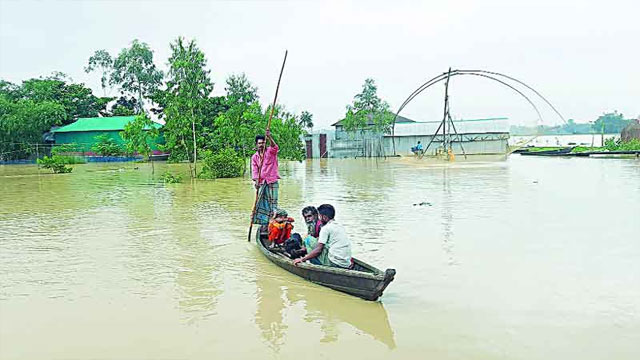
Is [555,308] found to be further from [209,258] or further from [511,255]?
[209,258]

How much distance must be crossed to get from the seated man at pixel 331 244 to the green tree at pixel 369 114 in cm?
3444

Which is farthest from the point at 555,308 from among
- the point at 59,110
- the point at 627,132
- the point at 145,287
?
the point at 59,110

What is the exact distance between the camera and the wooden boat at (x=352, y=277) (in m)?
5.09

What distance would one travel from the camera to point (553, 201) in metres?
12.6

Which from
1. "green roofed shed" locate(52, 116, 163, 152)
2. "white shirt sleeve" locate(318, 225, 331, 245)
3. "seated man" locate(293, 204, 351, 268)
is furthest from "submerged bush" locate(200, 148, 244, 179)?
"green roofed shed" locate(52, 116, 163, 152)

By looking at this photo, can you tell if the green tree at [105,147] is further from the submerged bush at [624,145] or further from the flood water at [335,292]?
the submerged bush at [624,145]

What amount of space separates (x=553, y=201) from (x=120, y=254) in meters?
9.07

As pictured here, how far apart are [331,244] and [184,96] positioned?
48.2 feet

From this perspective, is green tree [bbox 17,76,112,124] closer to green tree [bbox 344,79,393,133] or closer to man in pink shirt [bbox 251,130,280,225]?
green tree [bbox 344,79,393,133]

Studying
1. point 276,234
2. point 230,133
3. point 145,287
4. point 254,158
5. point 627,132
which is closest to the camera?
point 145,287

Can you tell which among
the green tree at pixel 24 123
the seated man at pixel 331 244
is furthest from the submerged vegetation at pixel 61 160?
the seated man at pixel 331 244

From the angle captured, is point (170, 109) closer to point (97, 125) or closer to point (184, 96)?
point (184, 96)

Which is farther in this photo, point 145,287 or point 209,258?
point 209,258

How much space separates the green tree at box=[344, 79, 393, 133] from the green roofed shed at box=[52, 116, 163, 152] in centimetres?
1294
